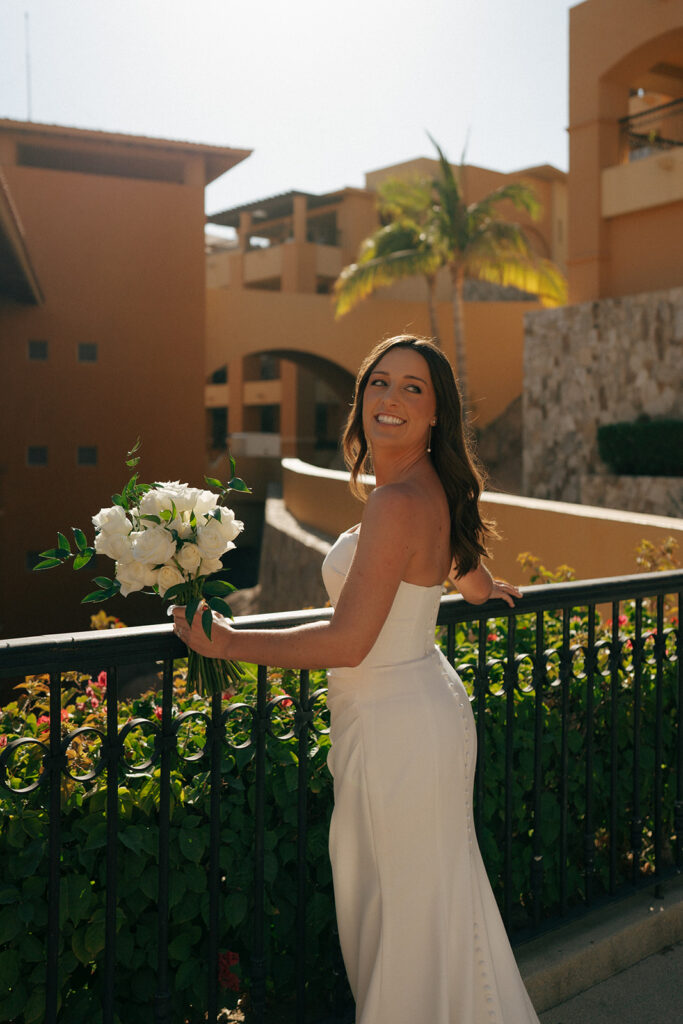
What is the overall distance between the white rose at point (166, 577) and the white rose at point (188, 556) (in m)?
0.02

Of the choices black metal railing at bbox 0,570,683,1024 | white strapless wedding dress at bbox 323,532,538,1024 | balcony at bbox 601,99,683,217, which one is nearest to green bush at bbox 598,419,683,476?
balcony at bbox 601,99,683,217

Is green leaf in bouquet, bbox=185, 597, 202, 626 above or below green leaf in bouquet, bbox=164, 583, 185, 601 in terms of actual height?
below

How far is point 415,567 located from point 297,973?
44.9 inches

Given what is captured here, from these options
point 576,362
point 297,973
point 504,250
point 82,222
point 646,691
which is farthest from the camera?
point 504,250

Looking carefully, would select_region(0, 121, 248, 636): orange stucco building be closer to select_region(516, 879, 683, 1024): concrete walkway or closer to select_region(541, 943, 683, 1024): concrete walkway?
select_region(516, 879, 683, 1024): concrete walkway

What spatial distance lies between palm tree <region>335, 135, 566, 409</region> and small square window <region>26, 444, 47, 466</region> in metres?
7.88

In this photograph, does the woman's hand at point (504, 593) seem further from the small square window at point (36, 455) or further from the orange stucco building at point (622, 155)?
the small square window at point (36, 455)

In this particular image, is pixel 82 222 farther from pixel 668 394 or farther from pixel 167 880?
pixel 167 880

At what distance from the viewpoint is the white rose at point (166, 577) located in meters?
1.84

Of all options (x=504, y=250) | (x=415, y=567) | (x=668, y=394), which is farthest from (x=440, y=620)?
(x=504, y=250)

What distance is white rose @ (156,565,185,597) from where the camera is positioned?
6.03ft

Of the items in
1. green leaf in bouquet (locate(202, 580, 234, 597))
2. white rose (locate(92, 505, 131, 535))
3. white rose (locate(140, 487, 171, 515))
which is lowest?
green leaf in bouquet (locate(202, 580, 234, 597))

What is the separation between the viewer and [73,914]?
204 centimetres

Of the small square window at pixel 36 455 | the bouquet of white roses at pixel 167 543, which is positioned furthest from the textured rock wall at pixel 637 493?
the bouquet of white roses at pixel 167 543
